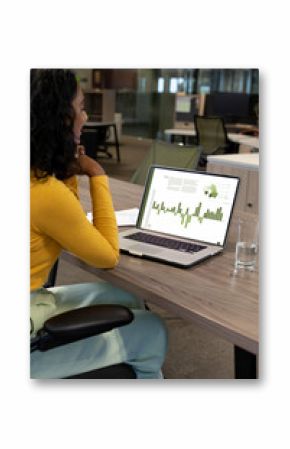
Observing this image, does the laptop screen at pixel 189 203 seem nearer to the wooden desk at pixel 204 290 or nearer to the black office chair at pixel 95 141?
the wooden desk at pixel 204 290

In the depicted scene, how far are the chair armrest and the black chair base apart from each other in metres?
0.17

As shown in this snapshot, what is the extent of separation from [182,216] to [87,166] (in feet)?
1.20

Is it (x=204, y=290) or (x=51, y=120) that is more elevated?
(x=51, y=120)

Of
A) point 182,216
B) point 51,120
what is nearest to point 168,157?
point 182,216

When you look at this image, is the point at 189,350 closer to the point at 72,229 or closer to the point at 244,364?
the point at 244,364

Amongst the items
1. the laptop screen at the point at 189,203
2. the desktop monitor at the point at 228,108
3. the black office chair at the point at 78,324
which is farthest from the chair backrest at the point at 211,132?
the black office chair at the point at 78,324

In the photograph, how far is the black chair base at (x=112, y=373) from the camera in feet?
4.95

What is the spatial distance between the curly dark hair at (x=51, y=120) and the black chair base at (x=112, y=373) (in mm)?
545

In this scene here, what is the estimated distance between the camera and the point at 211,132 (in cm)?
598
